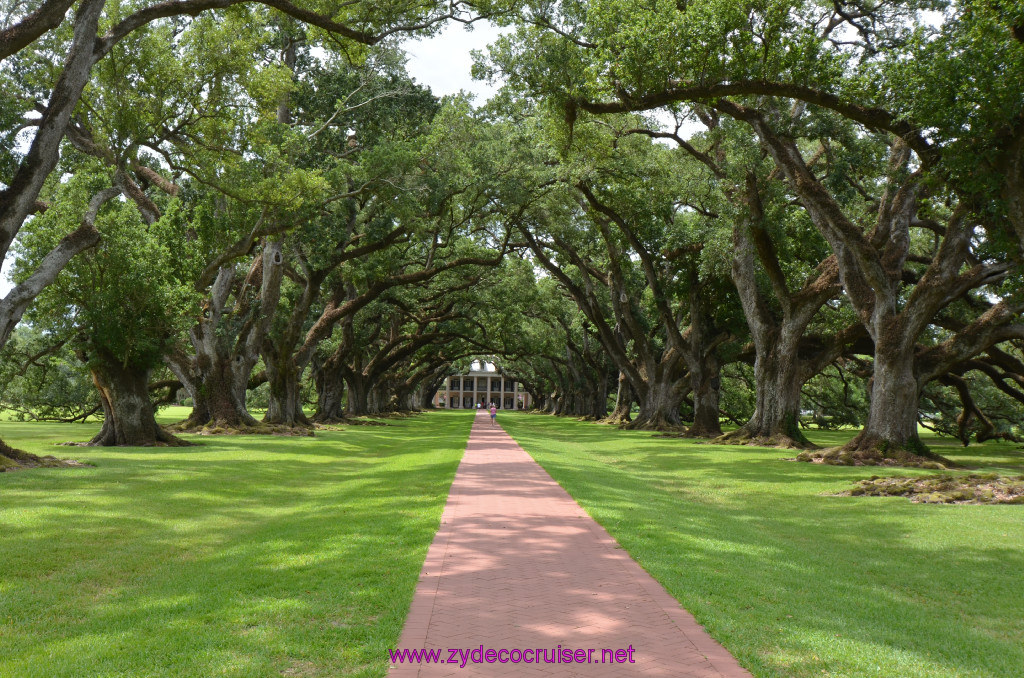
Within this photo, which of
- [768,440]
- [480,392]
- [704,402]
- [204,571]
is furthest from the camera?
[480,392]

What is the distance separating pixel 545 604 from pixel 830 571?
3271mm

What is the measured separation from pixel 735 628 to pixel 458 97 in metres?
26.2

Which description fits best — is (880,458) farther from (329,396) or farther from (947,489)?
(329,396)

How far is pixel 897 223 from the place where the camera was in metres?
18.5

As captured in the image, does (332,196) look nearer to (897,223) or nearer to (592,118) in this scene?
(592,118)

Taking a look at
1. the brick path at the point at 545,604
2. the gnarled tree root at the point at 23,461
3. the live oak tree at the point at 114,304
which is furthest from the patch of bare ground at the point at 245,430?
the brick path at the point at 545,604

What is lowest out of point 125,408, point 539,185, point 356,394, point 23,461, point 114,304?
point 23,461

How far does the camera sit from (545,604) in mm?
5148

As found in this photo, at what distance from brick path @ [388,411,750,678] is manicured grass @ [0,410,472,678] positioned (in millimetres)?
278

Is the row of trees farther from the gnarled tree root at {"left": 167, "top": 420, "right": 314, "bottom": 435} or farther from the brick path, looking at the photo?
the brick path

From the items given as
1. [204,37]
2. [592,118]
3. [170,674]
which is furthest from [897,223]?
[170,674]

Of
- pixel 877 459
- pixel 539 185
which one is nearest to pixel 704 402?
A: pixel 539 185

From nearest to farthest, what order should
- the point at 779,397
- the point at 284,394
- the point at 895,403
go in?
the point at 895,403 → the point at 779,397 → the point at 284,394

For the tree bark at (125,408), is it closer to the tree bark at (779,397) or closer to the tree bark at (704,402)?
the tree bark at (779,397)
